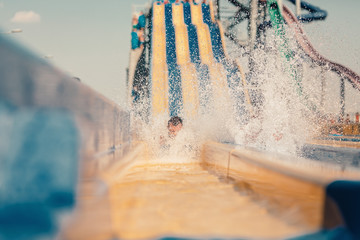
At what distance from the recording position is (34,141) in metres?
0.85

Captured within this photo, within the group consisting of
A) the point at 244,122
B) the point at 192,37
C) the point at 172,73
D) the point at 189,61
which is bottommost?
the point at 244,122

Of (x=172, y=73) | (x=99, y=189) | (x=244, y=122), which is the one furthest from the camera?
(x=172, y=73)

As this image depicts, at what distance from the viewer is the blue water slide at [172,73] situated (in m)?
5.35

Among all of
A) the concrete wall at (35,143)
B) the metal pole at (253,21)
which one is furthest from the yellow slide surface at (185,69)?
the concrete wall at (35,143)

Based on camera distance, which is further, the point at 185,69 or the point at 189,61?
the point at 189,61

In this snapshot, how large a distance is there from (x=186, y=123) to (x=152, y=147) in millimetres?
1042

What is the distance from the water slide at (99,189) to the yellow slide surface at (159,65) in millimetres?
3422

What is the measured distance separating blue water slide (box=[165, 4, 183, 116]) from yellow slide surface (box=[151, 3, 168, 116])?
0.27ft

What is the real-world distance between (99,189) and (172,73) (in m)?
4.93

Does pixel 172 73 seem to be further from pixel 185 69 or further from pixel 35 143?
pixel 35 143

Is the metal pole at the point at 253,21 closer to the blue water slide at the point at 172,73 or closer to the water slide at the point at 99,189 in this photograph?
the blue water slide at the point at 172,73

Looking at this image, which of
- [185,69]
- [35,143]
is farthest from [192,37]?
[35,143]

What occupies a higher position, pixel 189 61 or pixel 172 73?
pixel 189 61

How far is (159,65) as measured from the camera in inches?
237
